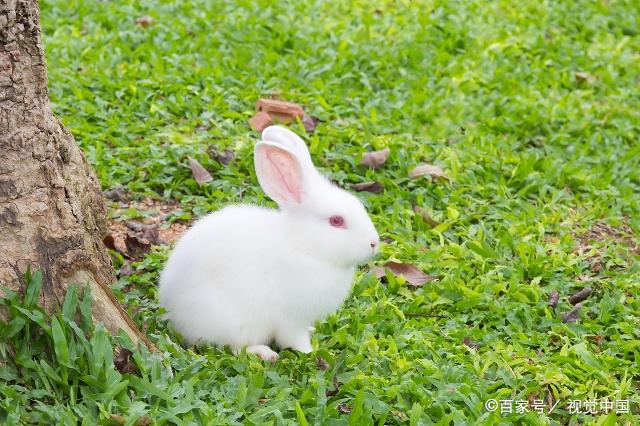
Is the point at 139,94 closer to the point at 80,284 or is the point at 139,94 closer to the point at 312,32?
the point at 312,32

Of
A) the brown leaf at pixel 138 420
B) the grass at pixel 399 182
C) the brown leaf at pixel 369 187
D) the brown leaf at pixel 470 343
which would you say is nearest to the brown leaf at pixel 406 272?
the grass at pixel 399 182

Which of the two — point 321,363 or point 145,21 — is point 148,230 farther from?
point 145,21

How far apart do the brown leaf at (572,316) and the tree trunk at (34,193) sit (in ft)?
6.85

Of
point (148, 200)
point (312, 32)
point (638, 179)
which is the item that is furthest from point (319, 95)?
point (638, 179)

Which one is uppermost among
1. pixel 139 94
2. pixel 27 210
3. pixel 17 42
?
pixel 17 42

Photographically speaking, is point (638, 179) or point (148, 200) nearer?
point (148, 200)

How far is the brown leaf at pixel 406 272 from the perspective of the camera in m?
5.11

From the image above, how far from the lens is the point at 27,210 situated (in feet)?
12.2

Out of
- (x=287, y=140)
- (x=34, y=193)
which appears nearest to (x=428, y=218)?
(x=287, y=140)

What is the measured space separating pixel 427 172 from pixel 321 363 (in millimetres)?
2166

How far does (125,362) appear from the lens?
12.3ft

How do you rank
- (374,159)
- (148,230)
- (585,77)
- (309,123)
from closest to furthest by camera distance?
(148,230) → (374,159) → (309,123) → (585,77)

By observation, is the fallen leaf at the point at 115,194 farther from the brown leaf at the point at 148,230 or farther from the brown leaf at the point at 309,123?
the brown leaf at the point at 309,123

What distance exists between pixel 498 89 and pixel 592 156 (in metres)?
1.06
